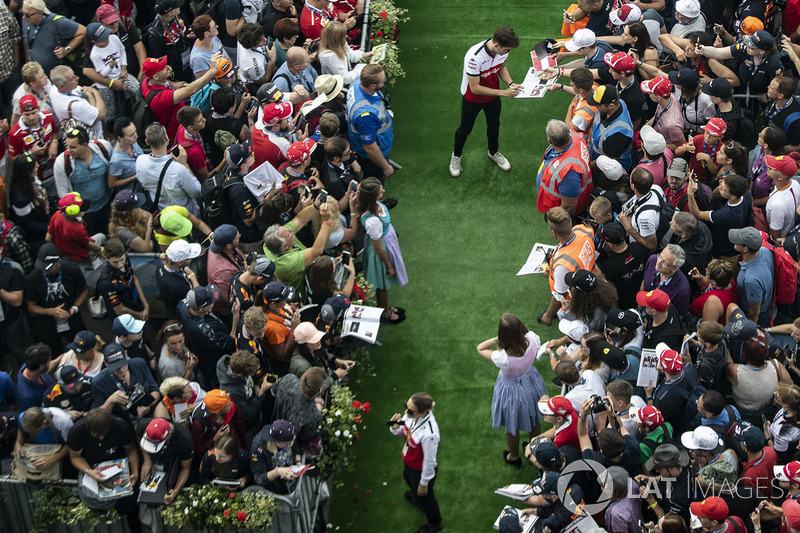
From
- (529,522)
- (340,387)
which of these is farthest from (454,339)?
(529,522)

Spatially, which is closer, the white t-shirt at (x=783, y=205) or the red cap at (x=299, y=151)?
the white t-shirt at (x=783, y=205)

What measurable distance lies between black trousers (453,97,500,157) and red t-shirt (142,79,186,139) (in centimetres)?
340

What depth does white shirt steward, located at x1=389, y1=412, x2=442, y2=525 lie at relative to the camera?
25.3 feet

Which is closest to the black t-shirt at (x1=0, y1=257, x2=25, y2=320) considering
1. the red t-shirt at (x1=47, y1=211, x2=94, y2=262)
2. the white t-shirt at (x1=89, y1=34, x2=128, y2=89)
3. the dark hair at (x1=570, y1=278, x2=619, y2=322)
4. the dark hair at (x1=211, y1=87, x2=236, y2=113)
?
the red t-shirt at (x1=47, y1=211, x2=94, y2=262)

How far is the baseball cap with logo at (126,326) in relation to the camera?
325 inches

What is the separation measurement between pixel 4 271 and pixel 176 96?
2.88 m

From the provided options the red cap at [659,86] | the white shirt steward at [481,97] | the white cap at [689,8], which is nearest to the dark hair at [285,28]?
the white shirt steward at [481,97]

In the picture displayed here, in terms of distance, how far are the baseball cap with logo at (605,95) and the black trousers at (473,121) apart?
1.57 m

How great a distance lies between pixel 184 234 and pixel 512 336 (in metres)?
3.48

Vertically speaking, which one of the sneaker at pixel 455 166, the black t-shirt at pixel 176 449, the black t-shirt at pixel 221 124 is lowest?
the sneaker at pixel 455 166

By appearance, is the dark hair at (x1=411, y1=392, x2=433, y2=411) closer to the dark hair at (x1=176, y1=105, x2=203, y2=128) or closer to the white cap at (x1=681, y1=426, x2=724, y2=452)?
the white cap at (x1=681, y1=426, x2=724, y2=452)

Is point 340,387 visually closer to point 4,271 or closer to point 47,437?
point 47,437

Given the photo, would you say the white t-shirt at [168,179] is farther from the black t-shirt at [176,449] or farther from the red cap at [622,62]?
the red cap at [622,62]

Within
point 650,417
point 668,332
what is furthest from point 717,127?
point 650,417
